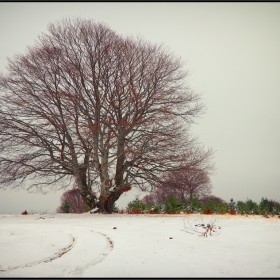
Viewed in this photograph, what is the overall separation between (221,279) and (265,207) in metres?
11.6

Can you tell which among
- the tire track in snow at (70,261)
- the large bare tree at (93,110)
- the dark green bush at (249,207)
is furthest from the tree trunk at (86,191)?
the tire track in snow at (70,261)

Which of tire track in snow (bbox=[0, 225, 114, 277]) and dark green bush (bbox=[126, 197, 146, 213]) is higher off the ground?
dark green bush (bbox=[126, 197, 146, 213])

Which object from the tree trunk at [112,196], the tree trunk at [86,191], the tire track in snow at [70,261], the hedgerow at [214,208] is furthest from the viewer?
the tree trunk at [86,191]

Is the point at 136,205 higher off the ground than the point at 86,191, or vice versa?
the point at 86,191

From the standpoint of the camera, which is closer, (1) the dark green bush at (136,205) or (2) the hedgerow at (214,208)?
(2) the hedgerow at (214,208)

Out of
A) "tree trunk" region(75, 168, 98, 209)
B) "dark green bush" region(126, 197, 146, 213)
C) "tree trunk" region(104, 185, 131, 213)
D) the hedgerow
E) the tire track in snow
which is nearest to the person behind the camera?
the tire track in snow

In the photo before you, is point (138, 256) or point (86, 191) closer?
point (138, 256)

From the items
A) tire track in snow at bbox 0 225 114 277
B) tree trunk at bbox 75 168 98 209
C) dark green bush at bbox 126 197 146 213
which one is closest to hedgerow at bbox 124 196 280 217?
dark green bush at bbox 126 197 146 213

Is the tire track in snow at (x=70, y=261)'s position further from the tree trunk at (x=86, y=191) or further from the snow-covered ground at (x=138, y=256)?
the tree trunk at (x=86, y=191)

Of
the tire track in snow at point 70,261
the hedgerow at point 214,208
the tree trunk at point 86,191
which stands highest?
the tree trunk at point 86,191

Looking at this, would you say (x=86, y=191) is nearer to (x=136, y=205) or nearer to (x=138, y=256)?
(x=136, y=205)

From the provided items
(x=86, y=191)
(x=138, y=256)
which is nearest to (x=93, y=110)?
(x=86, y=191)

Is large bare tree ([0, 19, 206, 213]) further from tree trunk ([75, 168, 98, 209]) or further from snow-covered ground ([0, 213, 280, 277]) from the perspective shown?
snow-covered ground ([0, 213, 280, 277])

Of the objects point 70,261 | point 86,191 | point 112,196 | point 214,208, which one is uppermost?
point 86,191
